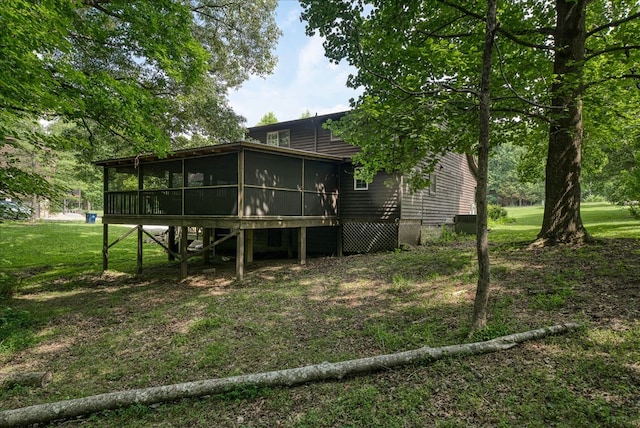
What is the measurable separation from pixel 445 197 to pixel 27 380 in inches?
706

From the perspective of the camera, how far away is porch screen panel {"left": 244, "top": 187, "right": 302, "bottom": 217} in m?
10.3

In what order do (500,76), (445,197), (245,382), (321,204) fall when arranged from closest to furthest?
(245,382), (500,76), (321,204), (445,197)

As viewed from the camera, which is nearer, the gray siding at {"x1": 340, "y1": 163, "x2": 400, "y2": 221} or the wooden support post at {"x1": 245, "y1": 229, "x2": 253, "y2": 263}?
the wooden support post at {"x1": 245, "y1": 229, "x2": 253, "y2": 263}

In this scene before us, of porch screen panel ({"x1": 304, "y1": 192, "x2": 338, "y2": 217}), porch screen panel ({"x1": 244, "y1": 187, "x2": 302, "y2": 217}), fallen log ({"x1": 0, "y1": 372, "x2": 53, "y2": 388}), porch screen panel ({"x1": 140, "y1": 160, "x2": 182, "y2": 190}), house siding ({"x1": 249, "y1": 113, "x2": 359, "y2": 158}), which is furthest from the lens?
house siding ({"x1": 249, "y1": 113, "x2": 359, "y2": 158})

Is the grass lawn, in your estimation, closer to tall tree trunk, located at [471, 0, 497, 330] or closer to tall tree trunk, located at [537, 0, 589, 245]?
tall tree trunk, located at [471, 0, 497, 330]

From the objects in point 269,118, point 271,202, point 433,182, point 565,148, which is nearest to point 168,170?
point 271,202

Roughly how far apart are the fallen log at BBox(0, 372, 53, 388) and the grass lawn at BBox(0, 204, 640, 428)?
0.42 feet

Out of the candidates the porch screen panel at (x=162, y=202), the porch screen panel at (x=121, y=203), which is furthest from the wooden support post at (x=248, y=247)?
the porch screen panel at (x=121, y=203)

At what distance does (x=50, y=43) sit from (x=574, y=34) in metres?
11.0

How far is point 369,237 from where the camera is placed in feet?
46.8

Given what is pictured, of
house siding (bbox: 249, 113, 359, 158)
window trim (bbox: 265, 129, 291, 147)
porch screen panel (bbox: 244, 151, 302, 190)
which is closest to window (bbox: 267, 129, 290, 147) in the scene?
window trim (bbox: 265, 129, 291, 147)

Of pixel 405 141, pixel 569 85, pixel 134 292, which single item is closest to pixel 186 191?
pixel 134 292

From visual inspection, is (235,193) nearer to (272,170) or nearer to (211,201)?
(211,201)

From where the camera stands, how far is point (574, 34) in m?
7.88
